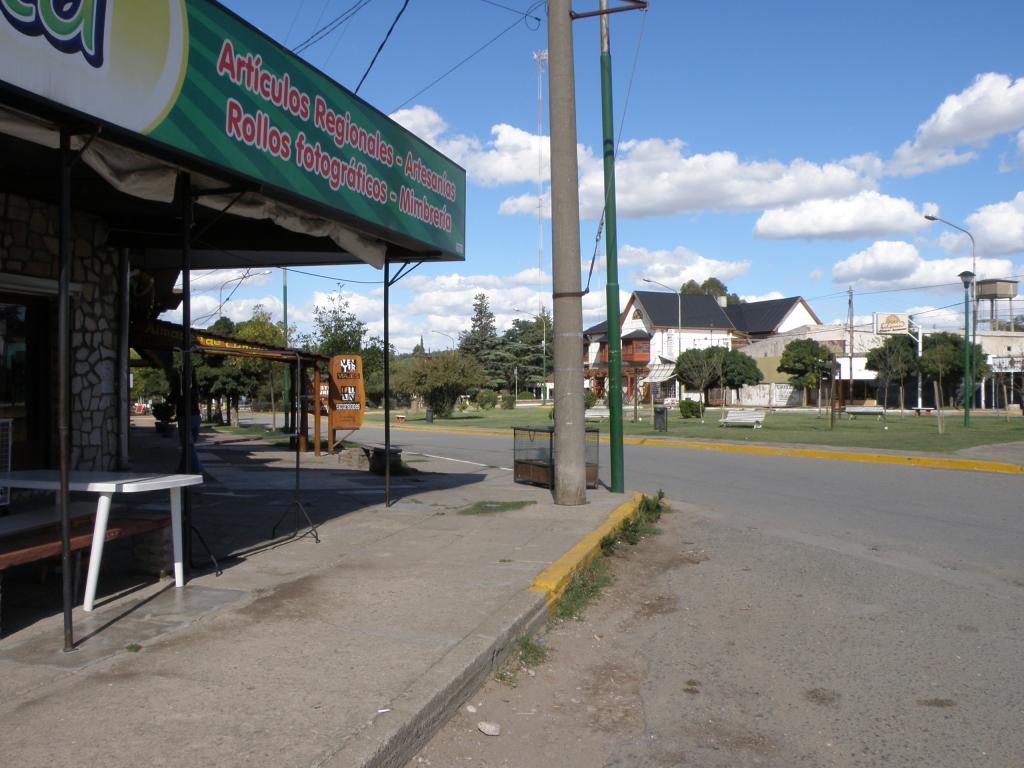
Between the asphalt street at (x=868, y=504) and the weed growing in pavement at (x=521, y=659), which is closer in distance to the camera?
the weed growing in pavement at (x=521, y=659)

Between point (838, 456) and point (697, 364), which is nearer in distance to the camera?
point (838, 456)

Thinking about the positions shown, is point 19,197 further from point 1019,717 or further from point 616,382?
point 1019,717

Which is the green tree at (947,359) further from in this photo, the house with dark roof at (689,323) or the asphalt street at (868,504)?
the asphalt street at (868,504)

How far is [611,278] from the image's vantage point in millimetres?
12633

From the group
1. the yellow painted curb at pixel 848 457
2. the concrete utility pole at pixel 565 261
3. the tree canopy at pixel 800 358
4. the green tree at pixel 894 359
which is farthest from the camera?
the tree canopy at pixel 800 358

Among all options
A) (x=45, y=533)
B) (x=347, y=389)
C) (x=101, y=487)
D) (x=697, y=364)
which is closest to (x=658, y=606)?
(x=101, y=487)

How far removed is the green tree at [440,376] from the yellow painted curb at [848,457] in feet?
59.1

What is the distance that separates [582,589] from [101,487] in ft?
12.4

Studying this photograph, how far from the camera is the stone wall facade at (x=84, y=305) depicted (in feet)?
27.0

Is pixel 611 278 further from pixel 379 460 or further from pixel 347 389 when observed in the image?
pixel 347 389

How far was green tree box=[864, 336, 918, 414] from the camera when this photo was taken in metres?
55.6

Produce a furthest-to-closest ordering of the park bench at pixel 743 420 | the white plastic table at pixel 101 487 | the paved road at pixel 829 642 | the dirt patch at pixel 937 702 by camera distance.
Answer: the park bench at pixel 743 420 < the white plastic table at pixel 101 487 < the dirt patch at pixel 937 702 < the paved road at pixel 829 642

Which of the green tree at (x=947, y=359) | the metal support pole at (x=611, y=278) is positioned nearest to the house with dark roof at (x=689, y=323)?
the green tree at (x=947, y=359)

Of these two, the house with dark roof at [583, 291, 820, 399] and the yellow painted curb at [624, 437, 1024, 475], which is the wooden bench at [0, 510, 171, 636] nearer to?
the yellow painted curb at [624, 437, 1024, 475]
